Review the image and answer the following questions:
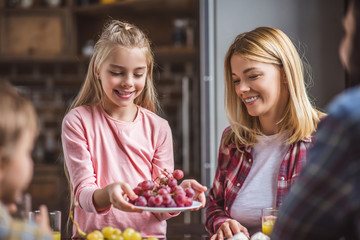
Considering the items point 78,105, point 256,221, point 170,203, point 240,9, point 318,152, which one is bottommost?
point 256,221

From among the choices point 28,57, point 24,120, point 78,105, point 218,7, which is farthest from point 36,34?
point 24,120

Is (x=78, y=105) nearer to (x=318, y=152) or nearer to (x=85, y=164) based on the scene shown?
(x=85, y=164)

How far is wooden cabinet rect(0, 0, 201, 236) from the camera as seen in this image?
12.9 ft

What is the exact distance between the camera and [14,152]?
0.81m

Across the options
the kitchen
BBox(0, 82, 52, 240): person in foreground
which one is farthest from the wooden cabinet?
BBox(0, 82, 52, 240): person in foreground

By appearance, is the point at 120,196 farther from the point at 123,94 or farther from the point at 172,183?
the point at 123,94

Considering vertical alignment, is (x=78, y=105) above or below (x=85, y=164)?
above

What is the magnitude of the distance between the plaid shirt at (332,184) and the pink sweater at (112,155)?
2.94 feet

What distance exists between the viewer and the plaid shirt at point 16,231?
75 cm

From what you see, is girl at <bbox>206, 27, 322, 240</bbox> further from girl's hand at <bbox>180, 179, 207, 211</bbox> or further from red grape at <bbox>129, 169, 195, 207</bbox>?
red grape at <bbox>129, 169, 195, 207</bbox>

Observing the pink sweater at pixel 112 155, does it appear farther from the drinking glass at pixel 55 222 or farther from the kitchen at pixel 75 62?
the kitchen at pixel 75 62

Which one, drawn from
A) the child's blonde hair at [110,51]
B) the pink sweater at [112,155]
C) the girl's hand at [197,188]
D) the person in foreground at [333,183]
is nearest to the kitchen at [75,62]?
the child's blonde hair at [110,51]

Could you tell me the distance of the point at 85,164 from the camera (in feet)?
5.03

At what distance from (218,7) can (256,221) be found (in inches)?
56.5
